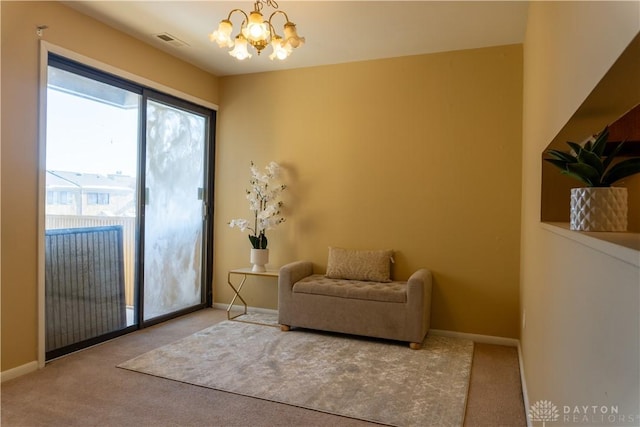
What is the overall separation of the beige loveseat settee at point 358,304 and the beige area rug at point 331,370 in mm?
131

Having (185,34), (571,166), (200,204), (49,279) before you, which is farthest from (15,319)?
(571,166)

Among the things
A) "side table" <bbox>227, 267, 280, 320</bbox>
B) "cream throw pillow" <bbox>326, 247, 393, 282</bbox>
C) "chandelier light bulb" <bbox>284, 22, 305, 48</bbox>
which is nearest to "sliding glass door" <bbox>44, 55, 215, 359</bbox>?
"side table" <bbox>227, 267, 280, 320</bbox>

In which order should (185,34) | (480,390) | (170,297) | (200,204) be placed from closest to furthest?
(480,390) < (185,34) < (170,297) < (200,204)

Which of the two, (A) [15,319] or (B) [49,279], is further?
(B) [49,279]

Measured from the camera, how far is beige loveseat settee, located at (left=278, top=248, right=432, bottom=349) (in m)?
3.50

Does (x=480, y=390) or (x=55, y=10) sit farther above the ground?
(x=55, y=10)

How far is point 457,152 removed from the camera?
391 centimetres

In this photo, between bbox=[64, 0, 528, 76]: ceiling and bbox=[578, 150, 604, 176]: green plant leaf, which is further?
bbox=[64, 0, 528, 76]: ceiling

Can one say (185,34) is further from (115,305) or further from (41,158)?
(115,305)

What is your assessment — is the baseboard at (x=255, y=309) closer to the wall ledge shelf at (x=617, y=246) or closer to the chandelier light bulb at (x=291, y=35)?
the chandelier light bulb at (x=291, y=35)

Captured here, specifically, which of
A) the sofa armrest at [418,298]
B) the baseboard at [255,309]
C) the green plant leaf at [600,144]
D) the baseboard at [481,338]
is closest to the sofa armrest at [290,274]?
the baseboard at [255,309]

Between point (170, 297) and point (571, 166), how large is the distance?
4.04m

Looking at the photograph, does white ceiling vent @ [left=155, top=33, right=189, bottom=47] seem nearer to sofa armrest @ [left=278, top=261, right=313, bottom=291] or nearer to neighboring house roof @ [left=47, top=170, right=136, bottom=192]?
neighboring house roof @ [left=47, top=170, right=136, bottom=192]

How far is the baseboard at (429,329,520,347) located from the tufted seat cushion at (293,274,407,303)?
1.99 feet
